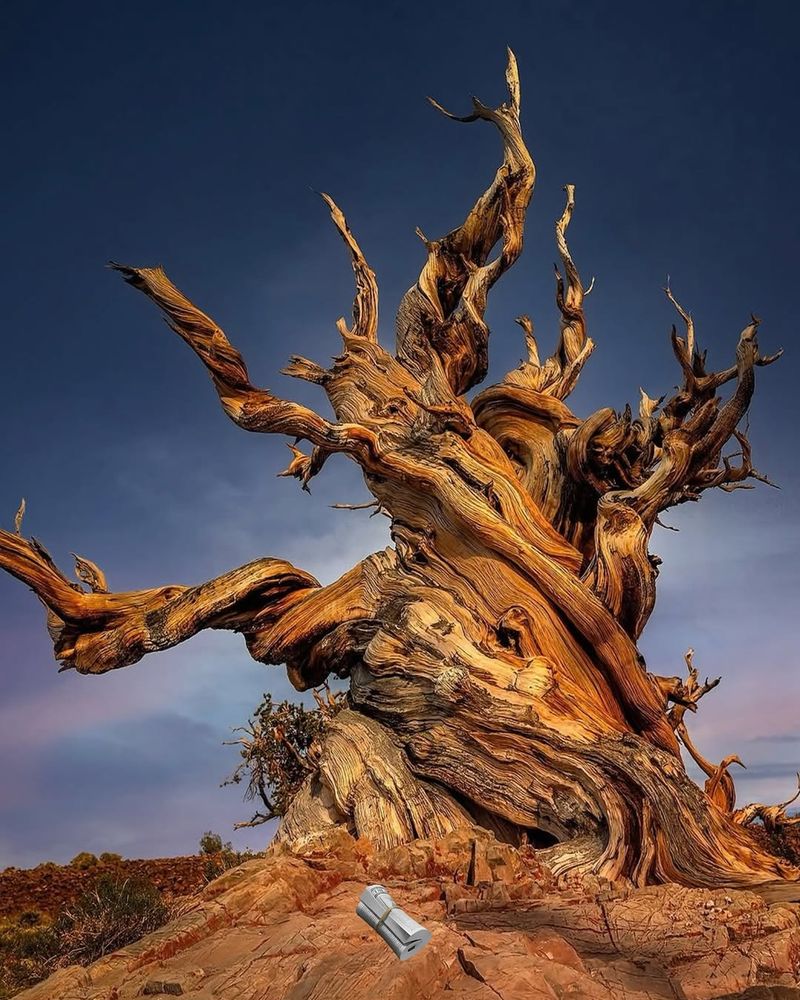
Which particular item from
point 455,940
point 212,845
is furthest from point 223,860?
point 455,940

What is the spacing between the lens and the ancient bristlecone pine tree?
6.81 metres

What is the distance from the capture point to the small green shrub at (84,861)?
18266mm

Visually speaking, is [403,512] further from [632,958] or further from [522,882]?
[632,958]

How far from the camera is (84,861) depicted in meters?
18.6

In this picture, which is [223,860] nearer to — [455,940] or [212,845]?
[212,845]

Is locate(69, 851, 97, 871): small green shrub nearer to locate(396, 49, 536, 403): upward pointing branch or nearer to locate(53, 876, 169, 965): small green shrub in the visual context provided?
locate(53, 876, 169, 965): small green shrub

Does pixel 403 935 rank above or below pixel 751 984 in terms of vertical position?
above

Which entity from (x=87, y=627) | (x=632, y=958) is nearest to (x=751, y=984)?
(x=632, y=958)

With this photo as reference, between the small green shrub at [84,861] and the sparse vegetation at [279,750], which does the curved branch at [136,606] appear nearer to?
the sparse vegetation at [279,750]

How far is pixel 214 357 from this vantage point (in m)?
9.99

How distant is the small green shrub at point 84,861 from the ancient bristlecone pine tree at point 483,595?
35.7ft

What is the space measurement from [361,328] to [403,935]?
931 cm

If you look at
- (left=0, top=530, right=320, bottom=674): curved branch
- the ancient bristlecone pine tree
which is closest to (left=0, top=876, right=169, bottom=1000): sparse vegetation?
the ancient bristlecone pine tree

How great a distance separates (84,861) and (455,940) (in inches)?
689
